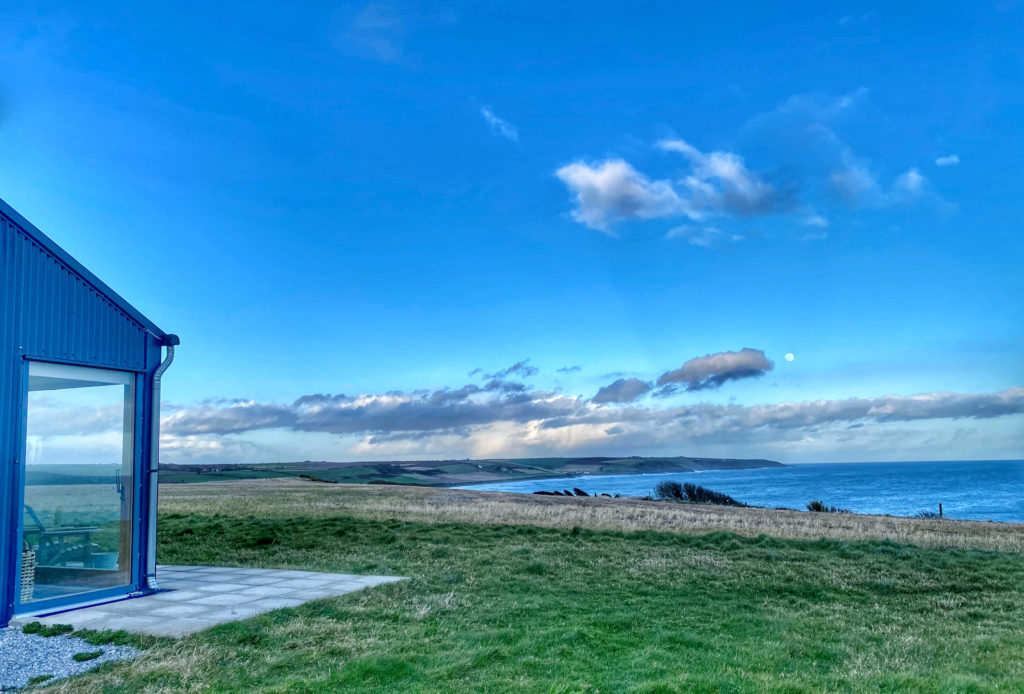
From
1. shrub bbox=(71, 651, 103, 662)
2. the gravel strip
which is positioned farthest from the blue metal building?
shrub bbox=(71, 651, 103, 662)

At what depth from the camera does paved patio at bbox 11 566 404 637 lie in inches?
328

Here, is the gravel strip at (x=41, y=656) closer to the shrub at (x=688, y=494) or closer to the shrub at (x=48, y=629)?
the shrub at (x=48, y=629)

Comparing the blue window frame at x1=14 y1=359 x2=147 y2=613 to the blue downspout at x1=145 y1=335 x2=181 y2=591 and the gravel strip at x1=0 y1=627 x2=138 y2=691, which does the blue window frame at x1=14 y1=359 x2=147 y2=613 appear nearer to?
the blue downspout at x1=145 y1=335 x2=181 y2=591

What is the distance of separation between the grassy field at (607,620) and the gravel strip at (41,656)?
0.32 meters

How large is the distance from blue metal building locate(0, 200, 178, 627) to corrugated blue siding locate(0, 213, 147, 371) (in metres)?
0.01

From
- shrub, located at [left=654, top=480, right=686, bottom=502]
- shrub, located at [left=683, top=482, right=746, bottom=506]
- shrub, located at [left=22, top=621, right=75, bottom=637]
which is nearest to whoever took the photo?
shrub, located at [left=22, top=621, right=75, bottom=637]

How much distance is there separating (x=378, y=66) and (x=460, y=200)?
216 inches

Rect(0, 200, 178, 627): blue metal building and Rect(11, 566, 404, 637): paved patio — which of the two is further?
Rect(0, 200, 178, 627): blue metal building

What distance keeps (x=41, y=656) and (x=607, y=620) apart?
19.6 feet

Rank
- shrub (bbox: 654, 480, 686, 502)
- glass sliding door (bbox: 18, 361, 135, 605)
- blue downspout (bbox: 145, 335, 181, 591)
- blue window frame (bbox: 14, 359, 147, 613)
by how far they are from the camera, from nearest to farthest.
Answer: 1. blue window frame (bbox: 14, 359, 147, 613)
2. glass sliding door (bbox: 18, 361, 135, 605)
3. blue downspout (bbox: 145, 335, 181, 591)
4. shrub (bbox: 654, 480, 686, 502)

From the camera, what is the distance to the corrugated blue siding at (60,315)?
8891 mm

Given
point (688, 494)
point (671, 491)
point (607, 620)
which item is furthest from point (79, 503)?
point (671, 491)

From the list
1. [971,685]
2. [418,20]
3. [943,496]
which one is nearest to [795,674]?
[971,685]

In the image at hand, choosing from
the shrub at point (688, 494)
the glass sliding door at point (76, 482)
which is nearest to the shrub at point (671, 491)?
the shrub at point (688, 494)
